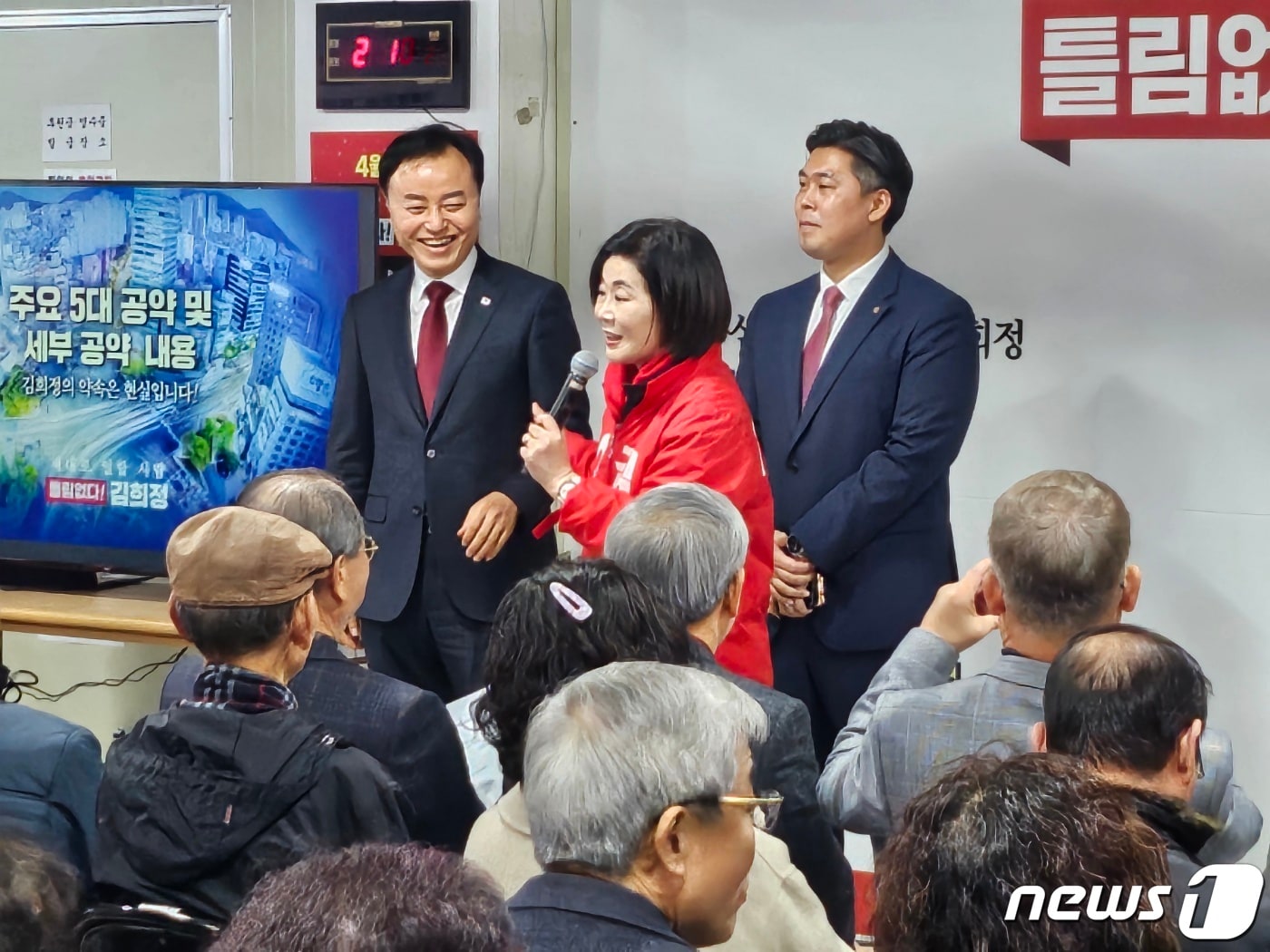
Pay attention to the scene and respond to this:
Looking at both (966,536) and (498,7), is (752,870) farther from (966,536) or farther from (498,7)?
(498,7)

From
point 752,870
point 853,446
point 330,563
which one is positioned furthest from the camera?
point 853,446

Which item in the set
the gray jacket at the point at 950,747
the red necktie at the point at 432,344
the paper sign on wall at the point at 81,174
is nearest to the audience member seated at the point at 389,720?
the gray jacket at the point at 950,747

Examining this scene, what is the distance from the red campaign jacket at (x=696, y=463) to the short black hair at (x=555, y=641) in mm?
871

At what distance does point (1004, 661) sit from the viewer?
200 cm

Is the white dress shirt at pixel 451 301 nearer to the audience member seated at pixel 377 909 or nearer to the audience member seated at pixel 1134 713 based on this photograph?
the audience member seated at pixel 1134 713

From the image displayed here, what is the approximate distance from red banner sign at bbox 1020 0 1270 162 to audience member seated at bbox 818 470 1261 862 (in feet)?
3.27

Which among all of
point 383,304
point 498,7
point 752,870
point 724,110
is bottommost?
point 752,870

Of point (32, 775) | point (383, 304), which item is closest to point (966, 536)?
point (383, 304)

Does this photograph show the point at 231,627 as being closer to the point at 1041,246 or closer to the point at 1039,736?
the point at 1039,736

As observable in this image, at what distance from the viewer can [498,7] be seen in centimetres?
389

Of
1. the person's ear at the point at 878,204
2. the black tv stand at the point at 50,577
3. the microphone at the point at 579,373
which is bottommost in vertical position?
the black tv stand at the point at 50,577

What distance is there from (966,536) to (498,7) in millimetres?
1685

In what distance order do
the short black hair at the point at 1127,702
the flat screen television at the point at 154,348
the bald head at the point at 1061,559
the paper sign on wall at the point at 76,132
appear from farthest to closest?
the paper sign on wall at the point at 76,132, the flat screen television at the point at 154,348, the bald head at the point at 1061,559, the short black hair at the point at 1127,702

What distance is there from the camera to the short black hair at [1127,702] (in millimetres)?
1626
